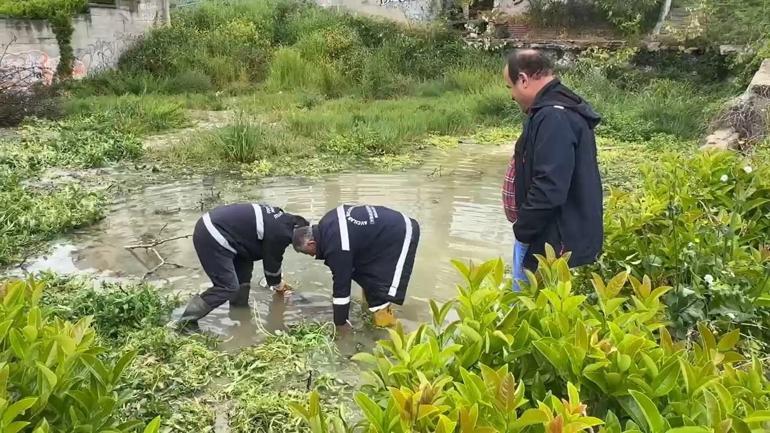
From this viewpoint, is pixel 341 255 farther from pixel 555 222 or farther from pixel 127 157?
pixel 127 157

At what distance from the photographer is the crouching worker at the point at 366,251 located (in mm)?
4312

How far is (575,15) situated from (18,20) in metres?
14.5

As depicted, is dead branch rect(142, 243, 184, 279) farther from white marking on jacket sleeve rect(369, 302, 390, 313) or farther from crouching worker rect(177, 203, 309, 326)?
white marking on jacket sleeve rect(369, 302, 390, 313)

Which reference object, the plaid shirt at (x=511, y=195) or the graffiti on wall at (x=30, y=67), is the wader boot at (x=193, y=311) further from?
the graffiti on wall at (x=30, y=67)

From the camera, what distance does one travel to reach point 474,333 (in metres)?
2.19

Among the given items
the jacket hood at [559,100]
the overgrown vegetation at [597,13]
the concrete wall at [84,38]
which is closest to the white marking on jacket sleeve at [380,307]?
the jacket hood at [559,100]

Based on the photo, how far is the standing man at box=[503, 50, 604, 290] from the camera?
10.4 feet

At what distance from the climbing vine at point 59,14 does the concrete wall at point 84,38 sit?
0.41 feet

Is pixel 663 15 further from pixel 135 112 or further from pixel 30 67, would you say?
pixel 30 67

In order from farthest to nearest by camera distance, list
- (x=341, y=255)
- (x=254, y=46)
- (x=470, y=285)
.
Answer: (x=254, y=46) → (x=341, y=255) → (x=470, y=285)

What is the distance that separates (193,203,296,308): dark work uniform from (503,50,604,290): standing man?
1.83m

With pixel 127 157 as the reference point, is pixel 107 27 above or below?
above

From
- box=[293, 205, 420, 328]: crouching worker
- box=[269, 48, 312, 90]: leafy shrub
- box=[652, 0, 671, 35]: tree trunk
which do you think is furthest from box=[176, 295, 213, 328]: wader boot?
box=[652, 0, 671, 35]: tree trunk

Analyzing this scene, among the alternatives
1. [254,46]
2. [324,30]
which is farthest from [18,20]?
[324,30]
